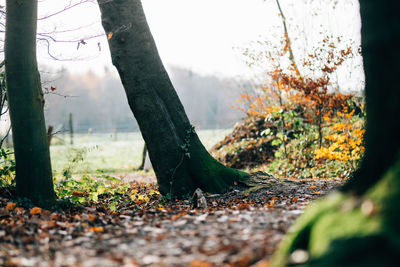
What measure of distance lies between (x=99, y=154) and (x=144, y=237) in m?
19.4

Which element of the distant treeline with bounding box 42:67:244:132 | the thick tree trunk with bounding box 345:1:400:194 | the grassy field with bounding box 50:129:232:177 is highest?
the distant treeline with bounding box 42:67:244:132

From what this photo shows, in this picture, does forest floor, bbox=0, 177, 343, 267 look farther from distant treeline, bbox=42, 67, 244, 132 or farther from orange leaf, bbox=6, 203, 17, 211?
distant treeline, bbox=42, 67, 244, 132

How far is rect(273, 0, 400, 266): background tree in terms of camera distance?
197 cm

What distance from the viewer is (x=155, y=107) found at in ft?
18.9

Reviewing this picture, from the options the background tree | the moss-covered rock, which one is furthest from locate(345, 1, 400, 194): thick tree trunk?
the moss-covered rock

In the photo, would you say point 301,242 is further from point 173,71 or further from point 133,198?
point 173,71

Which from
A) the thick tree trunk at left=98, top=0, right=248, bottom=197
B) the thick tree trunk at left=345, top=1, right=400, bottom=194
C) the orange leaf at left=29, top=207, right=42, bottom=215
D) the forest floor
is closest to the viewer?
the thick tree trunk at left=345, top=1, right=400, bottom=194

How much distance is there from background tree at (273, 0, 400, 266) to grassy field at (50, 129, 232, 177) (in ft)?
16.9

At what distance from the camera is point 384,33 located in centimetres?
237

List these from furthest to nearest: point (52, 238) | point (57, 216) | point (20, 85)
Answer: point (20, 85), point (57, 216), point (52, 238)

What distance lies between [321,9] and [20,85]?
8.55 m

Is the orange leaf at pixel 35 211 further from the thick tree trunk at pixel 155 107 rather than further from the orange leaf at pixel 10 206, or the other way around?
the thick tree trunk at pixel 155 107

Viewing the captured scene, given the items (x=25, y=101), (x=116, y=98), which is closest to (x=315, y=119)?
(x=25, y=101)

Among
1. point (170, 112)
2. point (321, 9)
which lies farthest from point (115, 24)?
point (321, 9)
